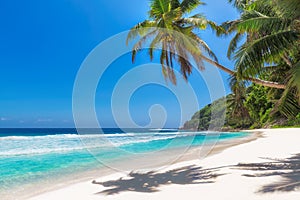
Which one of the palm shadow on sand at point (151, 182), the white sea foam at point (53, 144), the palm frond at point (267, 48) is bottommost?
the palm shadow on sand at point (151, 182)

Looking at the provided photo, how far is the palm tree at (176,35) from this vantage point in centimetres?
725

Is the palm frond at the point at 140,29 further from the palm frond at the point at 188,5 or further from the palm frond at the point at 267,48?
the palm frond at the point at 267,48

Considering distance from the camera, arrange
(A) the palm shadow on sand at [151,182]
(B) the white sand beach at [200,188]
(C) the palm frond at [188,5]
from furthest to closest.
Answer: (C) the palm frond at [188,5] → (A) the palm shadow on sand at [151,182] → (B) the white sand beach at [200,188]

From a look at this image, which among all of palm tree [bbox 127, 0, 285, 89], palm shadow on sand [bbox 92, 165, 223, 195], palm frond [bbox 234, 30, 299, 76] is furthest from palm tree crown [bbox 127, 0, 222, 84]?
palm shadow on sand [bbox 92, 165, 223, 195]

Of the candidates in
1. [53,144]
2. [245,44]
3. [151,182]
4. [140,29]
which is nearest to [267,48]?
[245,44]

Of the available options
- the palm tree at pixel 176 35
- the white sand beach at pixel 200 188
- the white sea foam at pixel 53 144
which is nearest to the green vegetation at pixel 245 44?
the palm tree at pixel 176 35

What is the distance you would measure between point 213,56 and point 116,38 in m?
2.93

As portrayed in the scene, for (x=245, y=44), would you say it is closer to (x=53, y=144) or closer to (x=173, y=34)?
(x=173, y=34)

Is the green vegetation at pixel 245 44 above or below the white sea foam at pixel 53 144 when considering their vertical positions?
above

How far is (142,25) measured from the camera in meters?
8.06

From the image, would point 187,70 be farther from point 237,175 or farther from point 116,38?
point 237,175

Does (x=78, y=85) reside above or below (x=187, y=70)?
below

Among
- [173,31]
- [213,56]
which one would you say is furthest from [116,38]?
[213,56]

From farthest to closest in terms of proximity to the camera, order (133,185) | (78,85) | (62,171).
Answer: (62,171)
(78,85)
(133,185)
